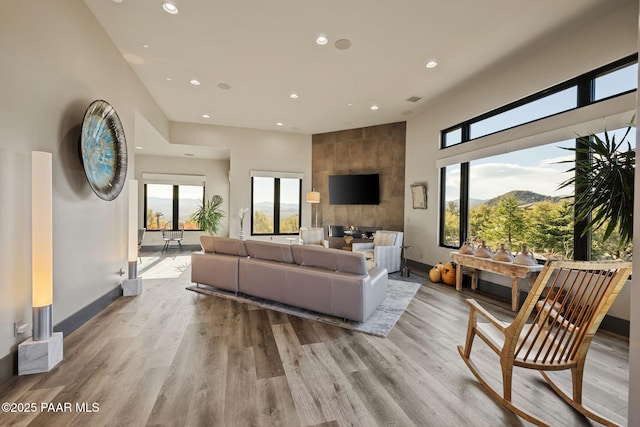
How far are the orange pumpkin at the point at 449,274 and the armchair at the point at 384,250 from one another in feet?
3.62

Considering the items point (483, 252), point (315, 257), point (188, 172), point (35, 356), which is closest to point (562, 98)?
point (483, 252)

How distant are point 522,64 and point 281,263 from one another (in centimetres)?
456

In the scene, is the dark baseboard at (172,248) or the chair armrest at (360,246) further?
the dark baseboard at (172,248)

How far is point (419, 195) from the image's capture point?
6238 mm

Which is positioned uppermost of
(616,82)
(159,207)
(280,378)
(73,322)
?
(616,82)

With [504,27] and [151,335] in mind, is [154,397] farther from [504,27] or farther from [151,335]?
[504,27]

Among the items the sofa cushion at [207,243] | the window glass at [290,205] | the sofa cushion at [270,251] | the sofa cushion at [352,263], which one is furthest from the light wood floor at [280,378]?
the window glass at [290,205]

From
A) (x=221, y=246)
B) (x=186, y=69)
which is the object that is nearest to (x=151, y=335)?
(x=221, y=246)

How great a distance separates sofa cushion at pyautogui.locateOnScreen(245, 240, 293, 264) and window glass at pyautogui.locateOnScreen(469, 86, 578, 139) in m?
4.01

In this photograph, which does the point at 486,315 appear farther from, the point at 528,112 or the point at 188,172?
the point at 188,172

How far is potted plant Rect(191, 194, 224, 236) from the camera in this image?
335 inches

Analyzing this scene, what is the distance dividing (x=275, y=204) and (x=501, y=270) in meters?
5.91

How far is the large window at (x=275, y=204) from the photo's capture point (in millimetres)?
7902

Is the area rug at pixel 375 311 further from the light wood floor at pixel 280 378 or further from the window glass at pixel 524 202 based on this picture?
the window glass at pixel 524 202
